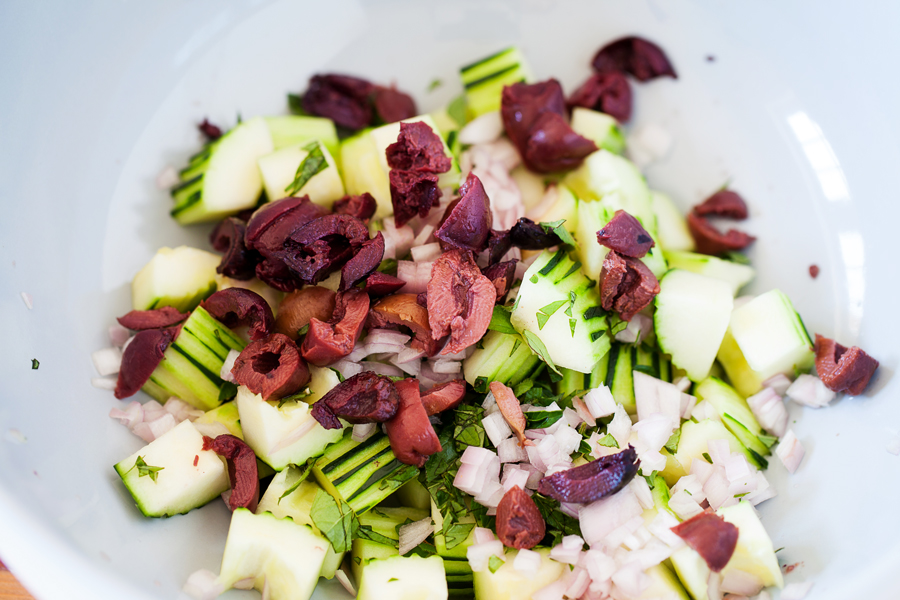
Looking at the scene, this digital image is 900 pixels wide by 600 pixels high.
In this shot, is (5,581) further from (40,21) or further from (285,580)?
(40,21)

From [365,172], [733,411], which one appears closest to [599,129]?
[365,172]

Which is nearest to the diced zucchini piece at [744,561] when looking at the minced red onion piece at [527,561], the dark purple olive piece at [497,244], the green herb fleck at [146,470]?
the minced red onion piece at [527,561]

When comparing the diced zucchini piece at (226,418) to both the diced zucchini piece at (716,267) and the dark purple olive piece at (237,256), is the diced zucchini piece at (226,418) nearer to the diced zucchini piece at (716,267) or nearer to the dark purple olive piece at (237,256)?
the dark purple olive piece at (237,256)

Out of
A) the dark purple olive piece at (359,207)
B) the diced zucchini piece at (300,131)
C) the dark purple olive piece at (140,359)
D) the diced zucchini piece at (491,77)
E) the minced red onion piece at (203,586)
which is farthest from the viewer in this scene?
the diced zucchini piece at (491,77)

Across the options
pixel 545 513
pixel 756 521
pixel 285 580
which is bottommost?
pixel 756 521

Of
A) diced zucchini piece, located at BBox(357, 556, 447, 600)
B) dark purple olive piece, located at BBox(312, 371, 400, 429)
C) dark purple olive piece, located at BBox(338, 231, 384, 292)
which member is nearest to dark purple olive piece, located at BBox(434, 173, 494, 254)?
dark purple olive piece, located at BBox(338, 231, 384, 292)

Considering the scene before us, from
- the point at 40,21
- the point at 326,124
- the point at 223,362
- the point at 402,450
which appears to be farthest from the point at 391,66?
the point at 402,450

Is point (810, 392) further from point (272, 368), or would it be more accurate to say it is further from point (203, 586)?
point (203, 586)
